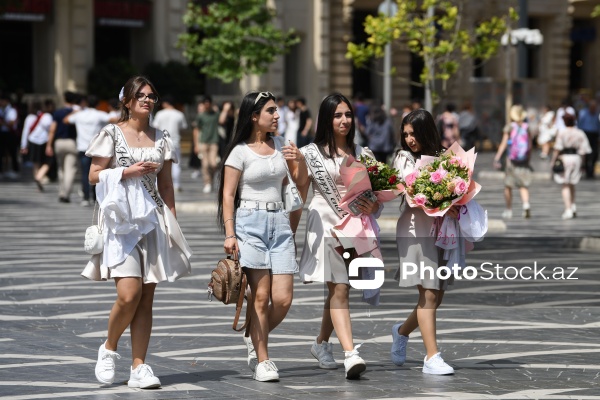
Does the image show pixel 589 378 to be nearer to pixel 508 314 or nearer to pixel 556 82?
pixel 508 314

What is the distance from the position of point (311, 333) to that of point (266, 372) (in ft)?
7.06

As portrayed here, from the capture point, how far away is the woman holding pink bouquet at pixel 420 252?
9133mm

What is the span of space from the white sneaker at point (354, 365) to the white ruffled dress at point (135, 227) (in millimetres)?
1107

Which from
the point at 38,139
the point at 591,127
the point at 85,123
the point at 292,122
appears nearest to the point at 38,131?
the point at 38,139

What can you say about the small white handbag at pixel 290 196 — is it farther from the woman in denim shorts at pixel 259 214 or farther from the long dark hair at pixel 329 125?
the long dark hair at pixel 329 125

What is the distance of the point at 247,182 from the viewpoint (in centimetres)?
905

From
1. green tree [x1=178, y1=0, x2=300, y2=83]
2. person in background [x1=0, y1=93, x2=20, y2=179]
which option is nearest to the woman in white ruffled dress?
person in background [x1=0, y1=93, x2=20, y2=179]

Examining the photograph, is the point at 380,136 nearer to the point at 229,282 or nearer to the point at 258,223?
the point at 258,223

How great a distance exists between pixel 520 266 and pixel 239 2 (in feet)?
76.4

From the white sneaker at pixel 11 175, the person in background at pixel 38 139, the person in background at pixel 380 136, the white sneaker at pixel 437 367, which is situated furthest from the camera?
the white sneaker at pixel 11 175

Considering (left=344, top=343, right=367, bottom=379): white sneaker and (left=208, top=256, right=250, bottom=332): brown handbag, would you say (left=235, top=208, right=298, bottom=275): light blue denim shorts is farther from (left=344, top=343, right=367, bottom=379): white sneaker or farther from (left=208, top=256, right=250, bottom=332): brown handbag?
(left=344, top=343, right=367, bottom=379): white sneaker

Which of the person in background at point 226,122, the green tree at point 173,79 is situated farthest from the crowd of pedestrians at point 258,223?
the green tree at point 173,79

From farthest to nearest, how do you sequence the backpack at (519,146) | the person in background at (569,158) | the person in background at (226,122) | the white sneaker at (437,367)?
the person in background at (226,122) → the backpack at (519,146) → the person in background at (569,158) → the white sneaker at (437,367)

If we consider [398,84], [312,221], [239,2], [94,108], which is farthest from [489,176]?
[312,221]
